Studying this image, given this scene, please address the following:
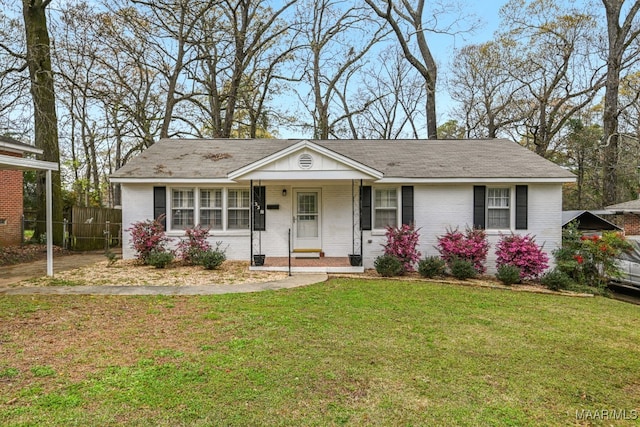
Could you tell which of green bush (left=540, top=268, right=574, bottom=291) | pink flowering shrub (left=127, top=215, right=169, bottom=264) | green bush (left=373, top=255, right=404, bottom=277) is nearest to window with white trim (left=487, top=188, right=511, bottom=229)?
green bush (left=540, top=268, right=574, bottom=291)

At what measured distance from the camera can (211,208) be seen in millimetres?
11289

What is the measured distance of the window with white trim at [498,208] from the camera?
1103cm

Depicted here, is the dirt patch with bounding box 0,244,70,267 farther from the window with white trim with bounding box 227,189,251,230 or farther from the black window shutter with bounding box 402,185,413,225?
the black window shutter with bounding box 402,185,413,225

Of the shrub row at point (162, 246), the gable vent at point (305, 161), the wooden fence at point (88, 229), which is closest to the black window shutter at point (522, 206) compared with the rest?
the gable vent at point (305, 161)

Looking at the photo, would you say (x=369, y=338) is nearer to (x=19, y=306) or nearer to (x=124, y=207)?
(x=19, y=306)

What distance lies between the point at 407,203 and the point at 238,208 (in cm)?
552

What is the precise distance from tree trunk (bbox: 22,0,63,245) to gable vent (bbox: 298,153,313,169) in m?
9.84

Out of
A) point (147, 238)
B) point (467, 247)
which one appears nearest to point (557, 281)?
point (467, 247)

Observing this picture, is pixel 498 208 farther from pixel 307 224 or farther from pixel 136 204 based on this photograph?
pixel 136 204

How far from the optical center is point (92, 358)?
13.4 feet

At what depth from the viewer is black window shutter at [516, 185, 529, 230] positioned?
35.6 feet

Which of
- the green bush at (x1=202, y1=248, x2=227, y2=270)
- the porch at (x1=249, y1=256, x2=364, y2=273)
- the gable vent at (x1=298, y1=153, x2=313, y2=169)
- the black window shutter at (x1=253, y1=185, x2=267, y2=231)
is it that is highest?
the gable vent at (x1=298, y1=153, x2=313, y2=169)

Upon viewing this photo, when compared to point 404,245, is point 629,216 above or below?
above

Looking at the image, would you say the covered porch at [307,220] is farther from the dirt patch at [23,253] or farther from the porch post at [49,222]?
the dirt patch at [23,253]
